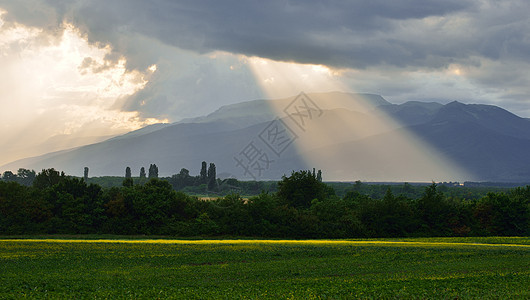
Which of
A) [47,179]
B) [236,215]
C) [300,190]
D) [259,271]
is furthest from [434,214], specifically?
[47,179]

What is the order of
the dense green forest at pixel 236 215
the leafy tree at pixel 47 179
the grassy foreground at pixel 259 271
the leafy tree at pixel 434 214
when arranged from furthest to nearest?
the leafy tree at pixel 47 179 < the leafy tree at pixel 434 214 < the dense green forest at pixel 236 215 < the grassy foreground at pixel 259 271

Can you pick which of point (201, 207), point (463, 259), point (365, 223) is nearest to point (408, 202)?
point (365, 223)

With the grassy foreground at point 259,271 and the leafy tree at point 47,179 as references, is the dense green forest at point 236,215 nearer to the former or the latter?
the leafy tree at point 47,179

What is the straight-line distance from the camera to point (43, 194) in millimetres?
87375

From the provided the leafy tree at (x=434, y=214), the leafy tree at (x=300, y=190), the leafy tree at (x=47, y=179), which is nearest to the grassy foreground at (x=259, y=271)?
the leafy tree at (x=434, y=214)

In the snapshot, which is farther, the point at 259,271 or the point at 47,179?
the point at 47,179

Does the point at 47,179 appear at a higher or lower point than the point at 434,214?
higher

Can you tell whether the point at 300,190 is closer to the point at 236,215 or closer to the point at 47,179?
the point at 236,215

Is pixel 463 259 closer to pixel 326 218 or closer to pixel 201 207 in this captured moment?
pixel 326 218

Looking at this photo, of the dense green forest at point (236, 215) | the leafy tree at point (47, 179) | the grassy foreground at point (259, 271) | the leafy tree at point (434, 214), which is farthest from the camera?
the leafy tree at point (47, 179)

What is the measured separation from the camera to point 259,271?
3669 cm

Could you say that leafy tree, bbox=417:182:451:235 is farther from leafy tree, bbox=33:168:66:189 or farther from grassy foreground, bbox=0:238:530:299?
leafy tree, bbox=33:168:66:189

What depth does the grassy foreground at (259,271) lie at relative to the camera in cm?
2789

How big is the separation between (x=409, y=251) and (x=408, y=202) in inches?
1713
